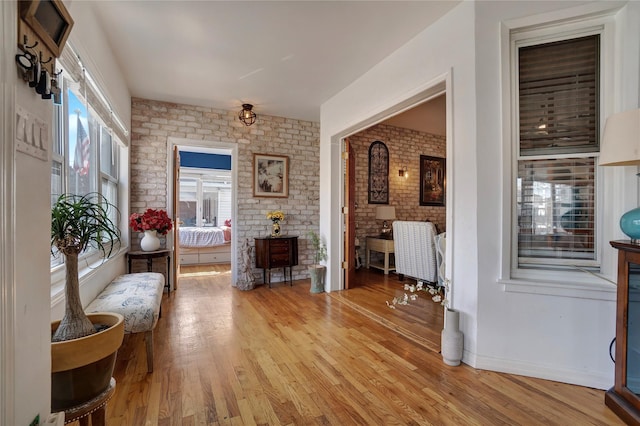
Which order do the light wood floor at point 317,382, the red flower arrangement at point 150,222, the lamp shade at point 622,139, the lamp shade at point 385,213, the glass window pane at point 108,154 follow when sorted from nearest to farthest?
the lamp shade at point 622,139 → the light wood floor at point 317,382 → the glass window pane at point 108,154 → the red flower arrangement at point 150,222 → the lamp shade at point 385,213

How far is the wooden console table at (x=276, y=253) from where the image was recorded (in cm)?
439

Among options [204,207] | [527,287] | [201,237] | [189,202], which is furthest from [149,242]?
[204,207]

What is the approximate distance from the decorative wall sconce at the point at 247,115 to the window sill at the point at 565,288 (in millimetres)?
3871

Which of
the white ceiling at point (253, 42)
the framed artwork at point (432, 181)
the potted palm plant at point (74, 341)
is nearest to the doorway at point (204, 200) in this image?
the white ceiling at point (253, 42)

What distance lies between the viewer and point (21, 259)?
33.7 inches

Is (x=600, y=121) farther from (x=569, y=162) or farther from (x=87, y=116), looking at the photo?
(x=87, y=116)

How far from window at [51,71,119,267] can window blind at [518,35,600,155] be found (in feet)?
10.8

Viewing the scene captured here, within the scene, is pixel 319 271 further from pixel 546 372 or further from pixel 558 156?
pixel 558 156

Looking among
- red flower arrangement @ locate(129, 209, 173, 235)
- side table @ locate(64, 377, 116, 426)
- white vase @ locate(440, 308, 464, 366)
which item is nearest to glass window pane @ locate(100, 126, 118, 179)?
red flower arrangement @ locate(129, 209, 173, 235)

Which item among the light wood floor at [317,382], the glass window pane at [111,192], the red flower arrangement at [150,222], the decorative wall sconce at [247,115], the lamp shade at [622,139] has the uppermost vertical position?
the decorative wall sconce at [247,115]

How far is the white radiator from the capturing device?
420 centimetres

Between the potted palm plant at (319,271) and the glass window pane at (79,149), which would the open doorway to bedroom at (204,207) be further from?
the glass window pane at (79,149)

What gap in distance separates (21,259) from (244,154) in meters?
3.96

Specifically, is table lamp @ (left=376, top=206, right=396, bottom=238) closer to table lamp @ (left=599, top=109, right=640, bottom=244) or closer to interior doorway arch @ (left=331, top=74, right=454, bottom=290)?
interior doorway arch @ (left=331, top=74, right=454, bottom=290)
